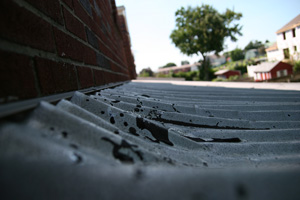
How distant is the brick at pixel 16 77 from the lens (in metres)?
0.64

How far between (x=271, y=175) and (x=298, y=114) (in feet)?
5.19

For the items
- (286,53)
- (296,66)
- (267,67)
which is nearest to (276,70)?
(267,67)

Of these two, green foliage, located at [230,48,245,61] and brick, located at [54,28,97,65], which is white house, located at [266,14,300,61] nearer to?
brick, located at [54,28,97,65]

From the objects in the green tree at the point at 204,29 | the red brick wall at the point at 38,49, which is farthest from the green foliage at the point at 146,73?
the red brick wall at the point at 38,49

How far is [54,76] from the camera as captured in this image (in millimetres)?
986

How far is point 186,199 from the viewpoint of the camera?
1.26 ft

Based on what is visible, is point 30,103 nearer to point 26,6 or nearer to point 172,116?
point 26,6

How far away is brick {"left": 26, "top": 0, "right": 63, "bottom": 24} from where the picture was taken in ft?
2.93

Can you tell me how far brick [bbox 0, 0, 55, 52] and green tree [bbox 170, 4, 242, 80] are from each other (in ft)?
→ 114

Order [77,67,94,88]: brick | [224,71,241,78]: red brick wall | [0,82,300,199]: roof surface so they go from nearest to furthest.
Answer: [0,82,300,199]: roof surface < [77,67,94,88]: brick < [224,71,241,78]: red brick wall

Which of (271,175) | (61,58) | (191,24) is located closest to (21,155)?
(271,175)

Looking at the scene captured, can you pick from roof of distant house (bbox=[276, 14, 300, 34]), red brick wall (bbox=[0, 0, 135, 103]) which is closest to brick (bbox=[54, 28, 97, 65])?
red brick wall (bbox=[0, 0, 135, 103])

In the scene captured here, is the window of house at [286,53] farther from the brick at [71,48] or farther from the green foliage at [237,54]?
the green foliage at [237,54]

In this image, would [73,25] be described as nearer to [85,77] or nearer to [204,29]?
[85,77]
